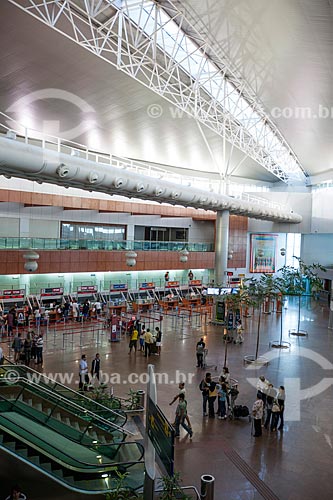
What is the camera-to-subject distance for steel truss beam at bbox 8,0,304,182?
573 inches

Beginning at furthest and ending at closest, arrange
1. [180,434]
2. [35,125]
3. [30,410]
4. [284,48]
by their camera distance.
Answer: [35,125], [284,48], [180,434], [30,410]

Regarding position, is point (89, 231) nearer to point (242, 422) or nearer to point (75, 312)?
point (75, 312)

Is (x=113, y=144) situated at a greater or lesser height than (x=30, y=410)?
greater

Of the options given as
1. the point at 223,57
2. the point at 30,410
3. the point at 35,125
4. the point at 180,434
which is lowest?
the point at 180,434

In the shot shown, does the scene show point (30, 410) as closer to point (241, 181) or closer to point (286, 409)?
point (286, 409)

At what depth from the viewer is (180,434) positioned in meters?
9.72

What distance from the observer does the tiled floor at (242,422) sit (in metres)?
7.54

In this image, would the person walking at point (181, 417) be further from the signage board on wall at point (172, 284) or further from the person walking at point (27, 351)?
the signage board on wall at point (172, 284)

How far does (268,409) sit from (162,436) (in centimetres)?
549

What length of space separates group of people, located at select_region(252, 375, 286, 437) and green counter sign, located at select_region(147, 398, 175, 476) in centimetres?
462

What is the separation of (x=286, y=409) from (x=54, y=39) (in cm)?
1422

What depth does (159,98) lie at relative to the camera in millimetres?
21453

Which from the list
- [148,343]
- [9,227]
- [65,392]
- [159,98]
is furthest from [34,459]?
[9,227]

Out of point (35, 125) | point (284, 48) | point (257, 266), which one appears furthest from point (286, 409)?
point (257, 266)
